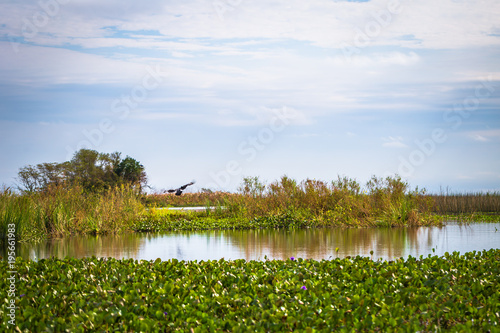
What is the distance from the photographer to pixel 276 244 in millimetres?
11078

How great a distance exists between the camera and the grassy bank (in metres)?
4.28

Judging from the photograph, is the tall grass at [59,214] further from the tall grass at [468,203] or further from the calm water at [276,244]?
the tall grass at [468,203]

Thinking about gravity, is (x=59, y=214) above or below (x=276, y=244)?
above

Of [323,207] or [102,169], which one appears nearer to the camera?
[323,207]

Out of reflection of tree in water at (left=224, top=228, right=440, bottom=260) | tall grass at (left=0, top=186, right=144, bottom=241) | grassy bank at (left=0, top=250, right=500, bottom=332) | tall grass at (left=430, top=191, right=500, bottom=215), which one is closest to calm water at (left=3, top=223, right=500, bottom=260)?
reflection of tree in water at (left=224, top=228, right=440, bottom=260)

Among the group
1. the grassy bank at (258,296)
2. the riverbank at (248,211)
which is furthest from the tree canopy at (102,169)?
the grassy bank at (258,296)

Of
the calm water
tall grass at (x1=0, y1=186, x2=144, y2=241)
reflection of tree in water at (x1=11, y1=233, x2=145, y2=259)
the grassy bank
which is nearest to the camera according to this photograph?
the grassy bank

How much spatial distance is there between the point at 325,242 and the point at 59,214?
6929 mm

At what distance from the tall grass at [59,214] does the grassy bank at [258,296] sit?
5.28 m

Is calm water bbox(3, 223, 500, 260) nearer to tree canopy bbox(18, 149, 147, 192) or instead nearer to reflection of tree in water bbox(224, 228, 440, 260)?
reflection of tree in water bbox(224, 228, 440, 260)

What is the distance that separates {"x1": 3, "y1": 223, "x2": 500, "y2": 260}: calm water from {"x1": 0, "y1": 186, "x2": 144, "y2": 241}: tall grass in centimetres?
65

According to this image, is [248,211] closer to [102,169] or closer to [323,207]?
[323,207]

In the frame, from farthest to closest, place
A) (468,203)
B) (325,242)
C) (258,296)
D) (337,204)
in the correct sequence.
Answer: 1. (468,203)
2. (337,204)
3. (325,242)
4. (258,296)

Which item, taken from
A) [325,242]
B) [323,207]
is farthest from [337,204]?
[325,242]
